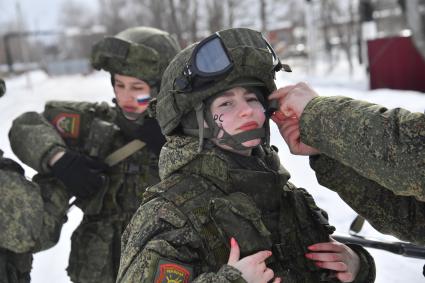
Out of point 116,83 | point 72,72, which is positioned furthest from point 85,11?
point 116,83

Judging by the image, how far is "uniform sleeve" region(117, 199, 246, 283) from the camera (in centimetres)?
185

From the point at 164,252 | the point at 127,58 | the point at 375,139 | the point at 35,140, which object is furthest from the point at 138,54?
the point at 375,139

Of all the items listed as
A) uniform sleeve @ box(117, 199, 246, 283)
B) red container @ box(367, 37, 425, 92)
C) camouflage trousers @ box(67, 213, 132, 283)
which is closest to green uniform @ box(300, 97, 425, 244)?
uniform sleeve @ box(117, 199, 246, 283)

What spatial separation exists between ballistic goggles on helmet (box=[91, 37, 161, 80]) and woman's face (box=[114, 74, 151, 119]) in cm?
5

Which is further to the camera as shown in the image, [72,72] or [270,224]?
[72,72]

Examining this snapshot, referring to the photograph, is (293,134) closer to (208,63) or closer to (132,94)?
(208,63)

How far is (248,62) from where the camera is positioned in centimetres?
226

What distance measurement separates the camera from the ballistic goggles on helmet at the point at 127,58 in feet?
12.6

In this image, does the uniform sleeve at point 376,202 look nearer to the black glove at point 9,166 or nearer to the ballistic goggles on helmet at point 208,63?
the ballistic goggles on helmet at point 208,63

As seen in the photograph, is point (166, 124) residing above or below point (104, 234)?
above

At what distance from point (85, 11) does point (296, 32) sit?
1955 inches

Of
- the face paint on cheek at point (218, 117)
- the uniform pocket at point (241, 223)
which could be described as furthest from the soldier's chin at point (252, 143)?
the uniform pocket at point (241, 223)

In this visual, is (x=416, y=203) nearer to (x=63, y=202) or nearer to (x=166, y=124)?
(x=166, y=124)

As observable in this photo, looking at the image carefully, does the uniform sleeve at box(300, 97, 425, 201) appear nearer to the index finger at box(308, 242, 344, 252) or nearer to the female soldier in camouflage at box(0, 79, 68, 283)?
the index finger at box(308, 242, 344, 252)
